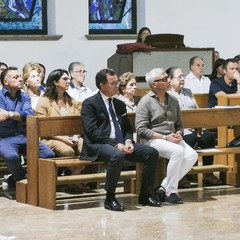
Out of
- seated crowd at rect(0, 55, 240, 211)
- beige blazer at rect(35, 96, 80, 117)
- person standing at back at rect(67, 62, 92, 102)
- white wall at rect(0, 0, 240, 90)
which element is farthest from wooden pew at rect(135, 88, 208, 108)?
white wall at rect(0, 0, 240, 90)

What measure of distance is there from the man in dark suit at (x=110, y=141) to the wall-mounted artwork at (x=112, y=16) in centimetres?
562

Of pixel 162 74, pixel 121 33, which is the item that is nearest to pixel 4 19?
pixel 121 33

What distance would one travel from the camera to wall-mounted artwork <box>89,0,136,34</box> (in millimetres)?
13453

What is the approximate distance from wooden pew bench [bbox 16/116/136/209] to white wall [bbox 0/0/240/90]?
16.1ft

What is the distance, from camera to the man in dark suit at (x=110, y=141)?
7.50 metres

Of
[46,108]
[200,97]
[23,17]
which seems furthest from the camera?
[23,17]

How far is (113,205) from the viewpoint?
746cm

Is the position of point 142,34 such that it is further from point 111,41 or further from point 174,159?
point 174,159

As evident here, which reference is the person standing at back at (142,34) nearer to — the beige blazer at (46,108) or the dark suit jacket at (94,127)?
the beige blazer at (46,108)

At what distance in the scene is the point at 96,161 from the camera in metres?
7.65

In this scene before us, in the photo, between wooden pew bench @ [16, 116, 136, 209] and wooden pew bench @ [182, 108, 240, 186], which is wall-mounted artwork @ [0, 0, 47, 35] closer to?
wooden pew bench @ [182, 108, 240, 186]

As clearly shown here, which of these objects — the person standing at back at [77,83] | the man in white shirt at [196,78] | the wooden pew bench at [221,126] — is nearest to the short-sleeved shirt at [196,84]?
the man in white shirt at [196,78]

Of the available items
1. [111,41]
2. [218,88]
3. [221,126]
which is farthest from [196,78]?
[111,41]

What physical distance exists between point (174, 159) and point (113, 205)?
2.36ft
